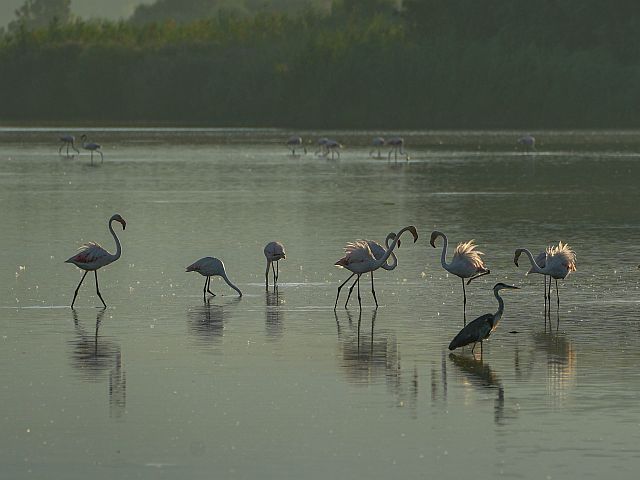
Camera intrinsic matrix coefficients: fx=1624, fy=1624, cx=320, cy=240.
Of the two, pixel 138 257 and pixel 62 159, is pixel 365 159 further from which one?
pixel 138 257

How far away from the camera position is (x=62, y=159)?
189 feet

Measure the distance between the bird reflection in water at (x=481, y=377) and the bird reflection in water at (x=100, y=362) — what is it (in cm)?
286

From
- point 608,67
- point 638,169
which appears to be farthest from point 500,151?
point 608,67

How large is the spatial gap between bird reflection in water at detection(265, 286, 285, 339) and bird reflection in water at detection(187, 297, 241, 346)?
406 millimetres

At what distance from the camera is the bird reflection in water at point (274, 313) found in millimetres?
16359

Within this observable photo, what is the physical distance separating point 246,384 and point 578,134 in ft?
226

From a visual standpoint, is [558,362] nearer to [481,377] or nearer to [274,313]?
[481,377]

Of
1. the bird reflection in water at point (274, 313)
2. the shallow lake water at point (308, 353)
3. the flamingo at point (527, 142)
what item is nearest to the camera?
the shallow lake water at point (308, 353)

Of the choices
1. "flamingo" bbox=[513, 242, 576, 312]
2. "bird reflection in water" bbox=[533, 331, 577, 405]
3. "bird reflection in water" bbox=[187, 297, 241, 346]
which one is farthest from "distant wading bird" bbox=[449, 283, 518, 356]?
"flamingo" bbox=[513, 242, 576, 312]

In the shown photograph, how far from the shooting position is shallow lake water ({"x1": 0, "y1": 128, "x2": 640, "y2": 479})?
36.1 feet

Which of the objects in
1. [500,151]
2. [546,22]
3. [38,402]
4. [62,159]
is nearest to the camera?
[38,402]

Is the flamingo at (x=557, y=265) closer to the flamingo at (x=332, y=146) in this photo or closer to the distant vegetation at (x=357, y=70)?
the flamingo at (x=332, y=146)

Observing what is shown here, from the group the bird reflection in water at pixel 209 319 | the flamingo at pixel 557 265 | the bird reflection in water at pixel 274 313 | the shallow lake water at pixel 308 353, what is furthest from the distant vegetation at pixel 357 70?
the flamingo at pixel 557 265

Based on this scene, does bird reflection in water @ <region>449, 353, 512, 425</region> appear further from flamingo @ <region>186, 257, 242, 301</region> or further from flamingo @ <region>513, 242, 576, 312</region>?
flamingo @ <region>186, 257, 242, 301</region>
